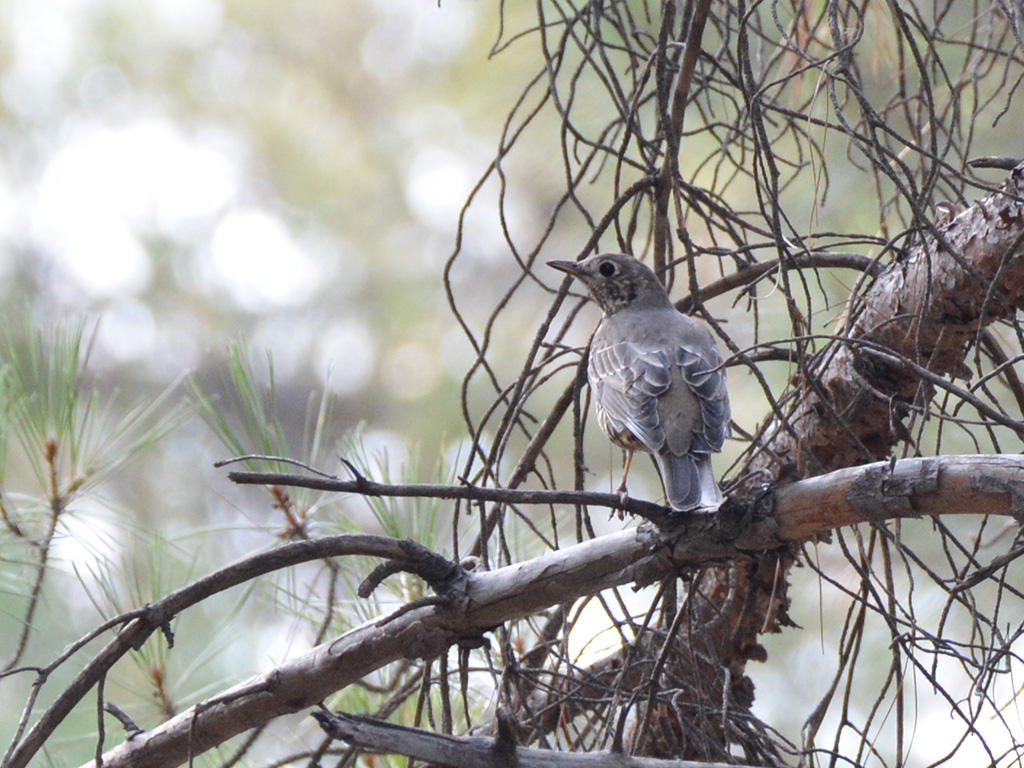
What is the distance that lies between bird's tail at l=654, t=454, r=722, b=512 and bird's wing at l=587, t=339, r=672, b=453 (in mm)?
89

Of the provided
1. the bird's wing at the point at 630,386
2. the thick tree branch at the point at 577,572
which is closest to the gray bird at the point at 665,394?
the bird's wing at the point at 630,386

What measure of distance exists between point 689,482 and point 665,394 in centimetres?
58

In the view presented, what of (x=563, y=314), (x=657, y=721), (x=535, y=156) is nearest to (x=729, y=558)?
(x=657, y=721)

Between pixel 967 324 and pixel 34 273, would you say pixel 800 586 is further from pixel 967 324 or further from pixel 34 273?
pixel 34 273

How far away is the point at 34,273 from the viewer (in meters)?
7.43

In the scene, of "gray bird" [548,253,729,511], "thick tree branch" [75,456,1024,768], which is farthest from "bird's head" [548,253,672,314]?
"thick tree branch" [75,456,1024,768]

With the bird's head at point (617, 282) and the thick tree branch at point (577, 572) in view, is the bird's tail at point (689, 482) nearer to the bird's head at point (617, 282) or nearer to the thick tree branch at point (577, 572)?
the thick tree branch at point (577, 572)

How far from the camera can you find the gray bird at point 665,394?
2.34 meters

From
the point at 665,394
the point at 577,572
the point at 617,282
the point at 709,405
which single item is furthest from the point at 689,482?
the point at 617,282

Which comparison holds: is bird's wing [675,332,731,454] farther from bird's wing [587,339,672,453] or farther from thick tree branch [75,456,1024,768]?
thick tree branch [75,456,1024,768]

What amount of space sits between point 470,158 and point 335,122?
1.12 meters

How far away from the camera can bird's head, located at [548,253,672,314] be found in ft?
11.3

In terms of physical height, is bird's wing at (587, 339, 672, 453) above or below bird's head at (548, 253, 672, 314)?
below

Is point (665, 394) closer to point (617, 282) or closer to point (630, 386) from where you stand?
point (630, 386)
